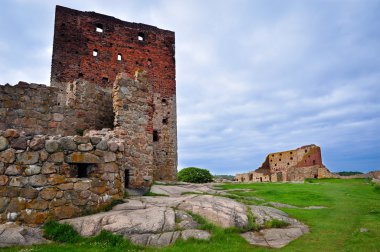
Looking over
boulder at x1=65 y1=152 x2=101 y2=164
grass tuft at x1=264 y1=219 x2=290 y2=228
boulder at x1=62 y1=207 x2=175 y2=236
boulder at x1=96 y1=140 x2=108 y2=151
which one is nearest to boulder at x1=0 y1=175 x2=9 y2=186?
boulder at x1=65 y1=152 x2=101 y2=164

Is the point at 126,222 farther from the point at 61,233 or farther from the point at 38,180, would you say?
the point at 38,180

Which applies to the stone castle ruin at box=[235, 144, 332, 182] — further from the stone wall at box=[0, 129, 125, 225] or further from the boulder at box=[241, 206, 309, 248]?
the stone wall at box=[0, 129, 125, 225]

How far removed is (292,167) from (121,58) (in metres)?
31.9

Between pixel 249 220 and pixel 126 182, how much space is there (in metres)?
6.03

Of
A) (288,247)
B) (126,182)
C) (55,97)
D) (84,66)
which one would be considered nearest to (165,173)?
(84,66)

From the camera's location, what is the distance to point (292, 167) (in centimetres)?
4834

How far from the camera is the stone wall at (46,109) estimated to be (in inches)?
463

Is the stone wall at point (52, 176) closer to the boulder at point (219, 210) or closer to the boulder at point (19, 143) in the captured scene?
the boulder at point (19, 143)

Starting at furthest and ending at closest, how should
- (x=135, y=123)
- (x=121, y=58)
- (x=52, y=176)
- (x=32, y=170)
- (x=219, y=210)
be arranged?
(x=121, y=58) < (x=135, y=123) < (x=219, y=210) < (x=52, y=176) < (x=32, y=170)

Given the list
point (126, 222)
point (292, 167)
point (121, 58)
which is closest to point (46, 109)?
point (126, 222)

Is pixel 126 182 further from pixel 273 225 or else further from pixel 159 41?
pixel 159 41

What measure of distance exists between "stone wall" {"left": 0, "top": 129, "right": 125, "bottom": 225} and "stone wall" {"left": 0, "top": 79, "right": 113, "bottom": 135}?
2722mm

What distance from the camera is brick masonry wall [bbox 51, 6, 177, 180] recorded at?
2708cm

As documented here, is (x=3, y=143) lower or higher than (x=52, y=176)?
higher
